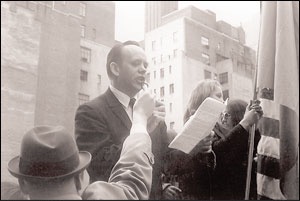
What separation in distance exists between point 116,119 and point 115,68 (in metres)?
0.28

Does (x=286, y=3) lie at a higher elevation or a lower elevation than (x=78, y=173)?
higher

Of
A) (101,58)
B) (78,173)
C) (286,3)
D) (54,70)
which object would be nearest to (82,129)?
(78,173)

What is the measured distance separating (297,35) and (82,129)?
39.1 inches

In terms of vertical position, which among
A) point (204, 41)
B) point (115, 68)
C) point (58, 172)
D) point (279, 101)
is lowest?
point (58, 172)

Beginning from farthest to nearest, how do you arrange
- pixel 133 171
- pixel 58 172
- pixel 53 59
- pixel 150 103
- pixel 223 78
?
1. pixel 53 59
2. pixel 223 78
3. pixel 150 103
4. pixel 133 171
5. pixel 58 172

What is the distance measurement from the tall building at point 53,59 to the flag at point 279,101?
3.57 feet

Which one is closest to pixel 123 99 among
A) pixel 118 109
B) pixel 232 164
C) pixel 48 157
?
pixel 118 109

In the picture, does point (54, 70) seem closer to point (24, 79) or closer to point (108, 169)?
point (24, 79)

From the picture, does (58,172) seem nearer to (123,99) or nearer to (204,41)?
(123,99)

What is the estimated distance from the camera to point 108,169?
5.65 feet

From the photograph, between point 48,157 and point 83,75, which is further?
point 83,75

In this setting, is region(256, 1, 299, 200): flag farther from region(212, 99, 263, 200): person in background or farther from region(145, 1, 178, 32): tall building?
region(145, 1, 178, 32): tall building

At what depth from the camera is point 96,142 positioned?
5.72 ft

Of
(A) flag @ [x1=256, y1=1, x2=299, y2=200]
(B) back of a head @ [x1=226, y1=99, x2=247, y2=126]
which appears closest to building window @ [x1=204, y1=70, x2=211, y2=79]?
(B) back of a head @ [x1=226, y1=99, x2=247, y2=126]
